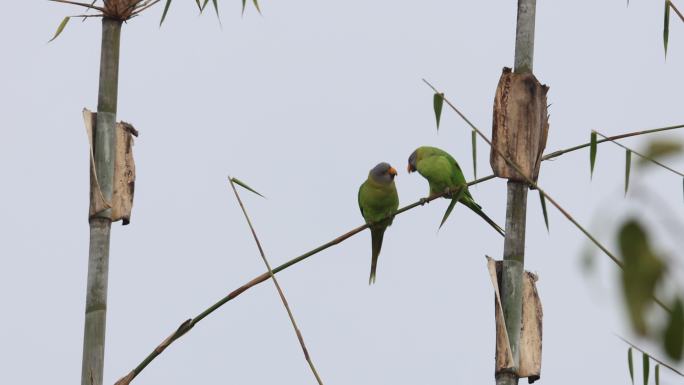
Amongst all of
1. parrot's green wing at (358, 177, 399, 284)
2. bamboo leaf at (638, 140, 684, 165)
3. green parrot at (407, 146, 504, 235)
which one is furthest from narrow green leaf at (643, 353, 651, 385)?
green parrot at (407, 146, 504, 235)

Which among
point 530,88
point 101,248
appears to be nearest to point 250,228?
point 101,248

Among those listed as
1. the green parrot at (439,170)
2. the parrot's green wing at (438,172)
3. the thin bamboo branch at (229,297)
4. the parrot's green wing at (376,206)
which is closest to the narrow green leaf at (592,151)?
the thin bamboo branch at (229,297)

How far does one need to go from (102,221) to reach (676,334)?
2718 millimetres

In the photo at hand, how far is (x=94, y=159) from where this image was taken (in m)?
3.35

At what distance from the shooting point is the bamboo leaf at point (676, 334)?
752 millimetres

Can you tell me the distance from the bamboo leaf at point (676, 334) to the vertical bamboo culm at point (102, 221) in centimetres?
261

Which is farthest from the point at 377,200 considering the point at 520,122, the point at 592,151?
the point at 592,151

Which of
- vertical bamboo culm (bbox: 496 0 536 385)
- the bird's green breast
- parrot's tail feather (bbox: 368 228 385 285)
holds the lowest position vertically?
vertical bamboo culm (bbox: 496 0 536 385)

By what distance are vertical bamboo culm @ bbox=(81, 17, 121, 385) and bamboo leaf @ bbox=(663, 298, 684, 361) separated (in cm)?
261

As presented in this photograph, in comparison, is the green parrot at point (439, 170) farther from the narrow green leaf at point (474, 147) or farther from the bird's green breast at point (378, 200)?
the narrow green leaf at point (474, 147)

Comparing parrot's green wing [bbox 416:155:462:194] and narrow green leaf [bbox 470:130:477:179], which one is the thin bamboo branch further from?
parrot's green wing [bbox 416:155:462:194]

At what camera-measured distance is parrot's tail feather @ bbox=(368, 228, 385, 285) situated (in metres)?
6.30

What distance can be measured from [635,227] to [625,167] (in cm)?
220

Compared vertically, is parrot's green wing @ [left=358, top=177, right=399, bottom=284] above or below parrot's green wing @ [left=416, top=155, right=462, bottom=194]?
below
